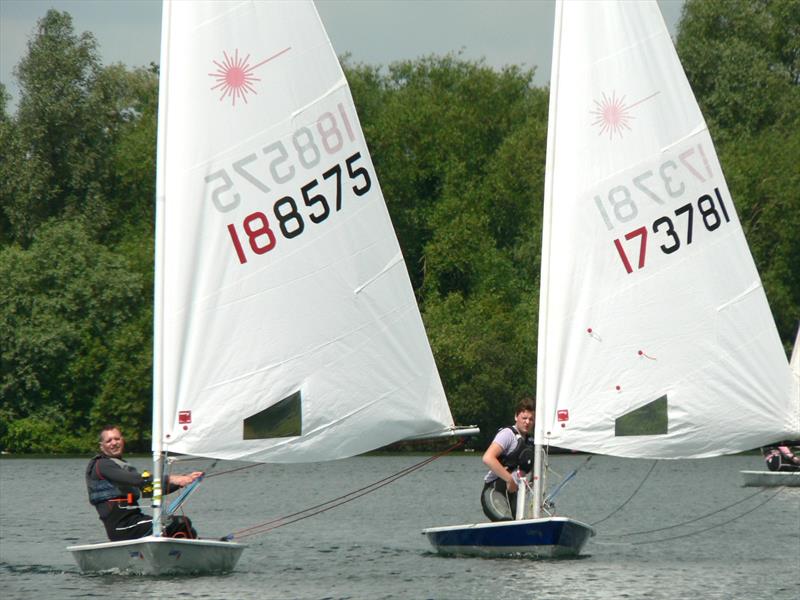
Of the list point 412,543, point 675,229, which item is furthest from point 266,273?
point 412,543

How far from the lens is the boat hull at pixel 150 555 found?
13844mm

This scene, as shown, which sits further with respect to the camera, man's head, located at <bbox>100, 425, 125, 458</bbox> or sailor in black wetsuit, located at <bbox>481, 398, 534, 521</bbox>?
sailor in black wetsuit, located at <bbox>481, 398, 534, 521</bbox>

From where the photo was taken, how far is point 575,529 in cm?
1558

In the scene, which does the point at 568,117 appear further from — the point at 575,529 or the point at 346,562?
the point at 346,562

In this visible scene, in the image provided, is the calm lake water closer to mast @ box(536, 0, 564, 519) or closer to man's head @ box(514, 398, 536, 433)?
mast @ box(536, 0, 564, 519)

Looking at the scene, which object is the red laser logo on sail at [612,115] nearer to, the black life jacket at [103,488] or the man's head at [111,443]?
the man's head at [111,443]

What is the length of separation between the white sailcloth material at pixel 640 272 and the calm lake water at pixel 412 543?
5.82ft

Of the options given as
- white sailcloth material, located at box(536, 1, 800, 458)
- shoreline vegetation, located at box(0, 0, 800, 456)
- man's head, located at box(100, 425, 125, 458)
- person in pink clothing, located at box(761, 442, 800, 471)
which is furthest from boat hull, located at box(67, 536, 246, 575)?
shoreline vegetation, located at box(0, 0, 800, 456)

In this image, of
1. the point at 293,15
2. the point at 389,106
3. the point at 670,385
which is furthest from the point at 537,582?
the point at 389,106

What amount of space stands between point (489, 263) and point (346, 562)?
3456 centimetres

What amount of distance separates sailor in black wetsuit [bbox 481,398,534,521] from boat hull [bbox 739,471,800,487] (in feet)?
52.7

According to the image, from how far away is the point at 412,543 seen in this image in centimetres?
2098

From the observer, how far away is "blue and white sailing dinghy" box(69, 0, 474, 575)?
542 inches

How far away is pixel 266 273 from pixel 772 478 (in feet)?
65.1
